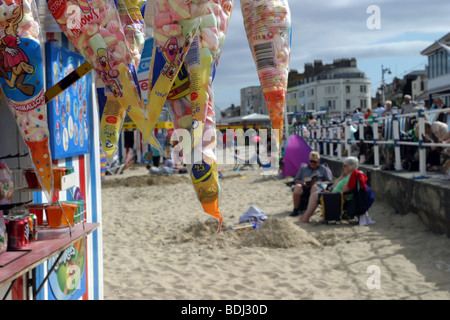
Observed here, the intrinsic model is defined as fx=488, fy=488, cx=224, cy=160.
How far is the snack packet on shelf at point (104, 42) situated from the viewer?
0.88 metres

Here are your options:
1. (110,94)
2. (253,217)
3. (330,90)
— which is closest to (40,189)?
(110,94)

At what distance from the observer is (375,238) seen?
23.2 ft

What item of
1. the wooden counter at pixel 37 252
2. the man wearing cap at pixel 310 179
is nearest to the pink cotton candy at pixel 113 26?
the wooden counter at pixel 37 252

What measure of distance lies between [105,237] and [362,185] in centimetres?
443

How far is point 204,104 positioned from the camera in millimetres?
854

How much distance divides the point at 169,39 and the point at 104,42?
15cm

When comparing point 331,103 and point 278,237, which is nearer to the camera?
Result: point 278,237

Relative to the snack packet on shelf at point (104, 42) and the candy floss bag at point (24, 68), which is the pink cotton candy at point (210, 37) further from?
the candy floss bag at point (24, 68)

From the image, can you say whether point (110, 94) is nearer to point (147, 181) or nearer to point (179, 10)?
point (179, 10)

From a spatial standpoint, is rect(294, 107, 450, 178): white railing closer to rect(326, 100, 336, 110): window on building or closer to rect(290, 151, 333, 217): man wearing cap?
rect(290, 151, 333, 217): man wearing cap

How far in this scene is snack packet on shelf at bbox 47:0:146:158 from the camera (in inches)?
34.7

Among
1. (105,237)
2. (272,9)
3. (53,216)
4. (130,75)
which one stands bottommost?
(105,237)

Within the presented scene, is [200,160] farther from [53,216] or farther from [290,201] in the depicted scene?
[290,201]
